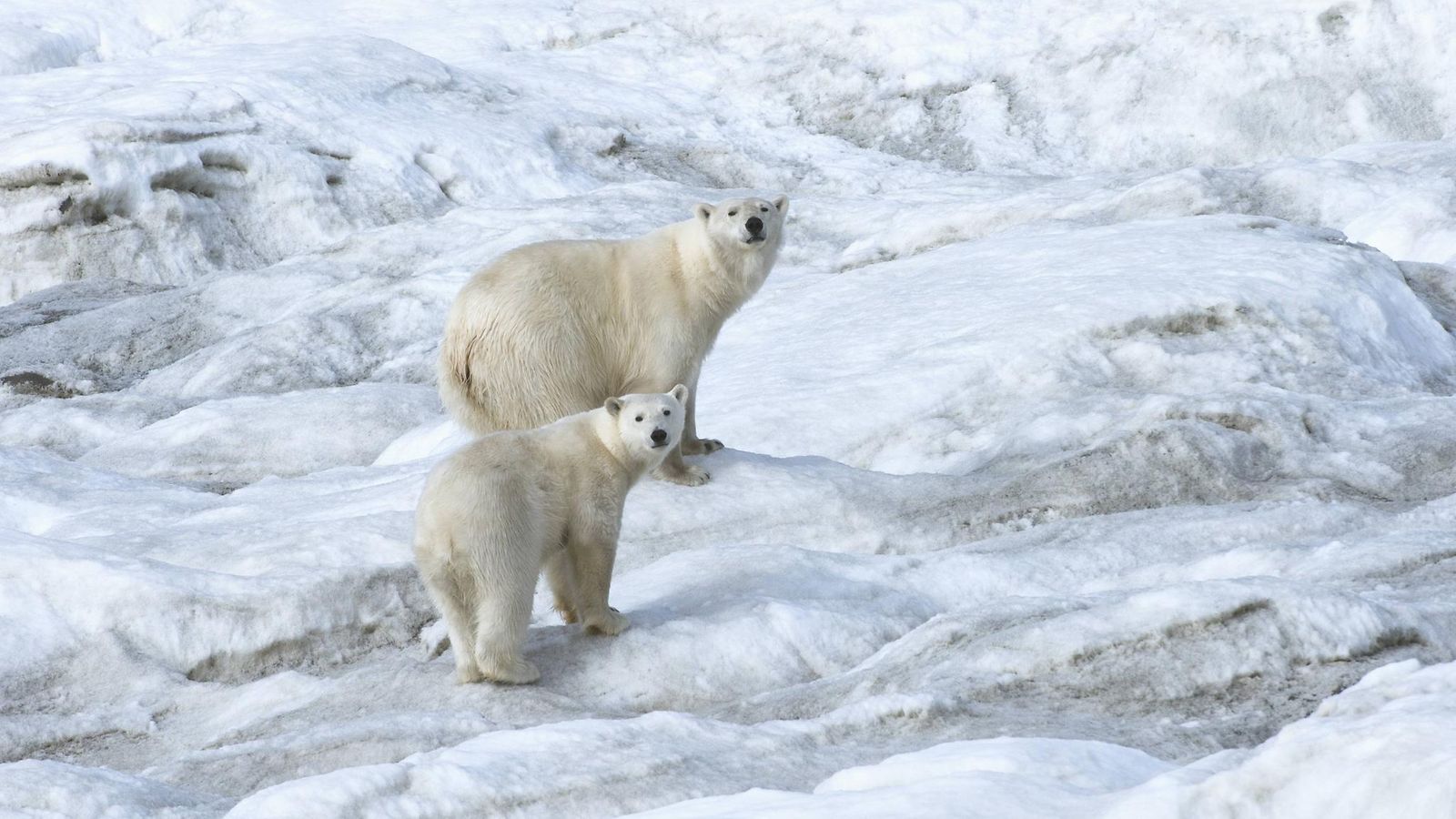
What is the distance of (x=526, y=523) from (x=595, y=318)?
8.64 feet

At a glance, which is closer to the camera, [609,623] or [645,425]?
[609,623]

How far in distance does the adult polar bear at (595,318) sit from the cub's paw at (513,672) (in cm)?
253

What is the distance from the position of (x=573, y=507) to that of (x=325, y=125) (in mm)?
14749

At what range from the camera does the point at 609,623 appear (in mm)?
6082

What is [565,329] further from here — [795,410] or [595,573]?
[595,573]

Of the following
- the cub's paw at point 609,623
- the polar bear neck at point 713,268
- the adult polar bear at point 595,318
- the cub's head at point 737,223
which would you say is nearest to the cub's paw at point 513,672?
the cub's paw at point 609,623

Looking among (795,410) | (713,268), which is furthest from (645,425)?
(795,410)

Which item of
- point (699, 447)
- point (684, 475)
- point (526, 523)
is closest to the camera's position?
point (526, 523)

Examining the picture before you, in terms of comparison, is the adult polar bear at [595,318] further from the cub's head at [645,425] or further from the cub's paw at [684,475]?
the cub's head at [645,425]

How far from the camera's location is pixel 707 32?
24219mm

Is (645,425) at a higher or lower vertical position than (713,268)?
lower

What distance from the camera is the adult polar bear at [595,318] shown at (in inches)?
325

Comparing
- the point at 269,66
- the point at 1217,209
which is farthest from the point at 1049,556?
the point at 269,66

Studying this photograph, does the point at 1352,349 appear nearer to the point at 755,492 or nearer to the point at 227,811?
the point at 755,492
